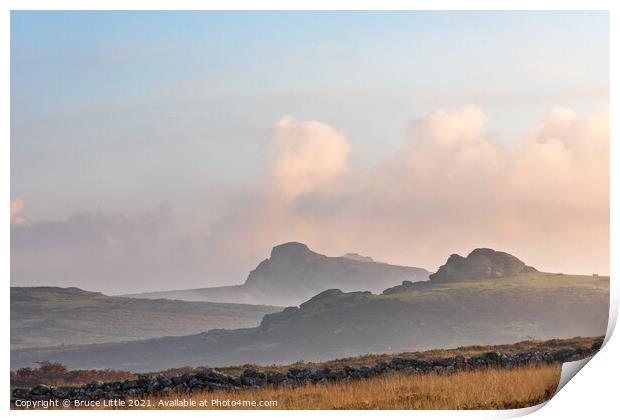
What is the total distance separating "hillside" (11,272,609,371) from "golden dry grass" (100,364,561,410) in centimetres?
372

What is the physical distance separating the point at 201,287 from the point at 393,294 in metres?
4.27

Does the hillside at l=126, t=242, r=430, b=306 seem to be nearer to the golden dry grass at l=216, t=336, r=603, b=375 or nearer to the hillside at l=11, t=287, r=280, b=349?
the hillside at l=11, t=287, r=280, b=349

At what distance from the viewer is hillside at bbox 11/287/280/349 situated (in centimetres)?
2077

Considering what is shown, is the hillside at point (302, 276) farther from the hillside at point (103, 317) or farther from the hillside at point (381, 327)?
the hillside at point (381, 327)

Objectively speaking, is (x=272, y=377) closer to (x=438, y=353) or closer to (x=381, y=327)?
(x=438, y=353)

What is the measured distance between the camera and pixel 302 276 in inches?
838

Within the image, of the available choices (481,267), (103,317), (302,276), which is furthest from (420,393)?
(103,317)

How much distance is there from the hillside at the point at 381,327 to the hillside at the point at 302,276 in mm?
550

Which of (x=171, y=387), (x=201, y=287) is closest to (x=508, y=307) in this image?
(x=201, y=287)

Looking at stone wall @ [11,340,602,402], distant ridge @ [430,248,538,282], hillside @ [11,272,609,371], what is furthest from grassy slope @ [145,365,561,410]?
distant ridge @ [430,248,538,282]

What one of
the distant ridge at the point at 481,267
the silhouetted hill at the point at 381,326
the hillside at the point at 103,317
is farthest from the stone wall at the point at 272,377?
the distant ridge at the point at 481,267

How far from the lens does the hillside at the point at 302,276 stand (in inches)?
811
